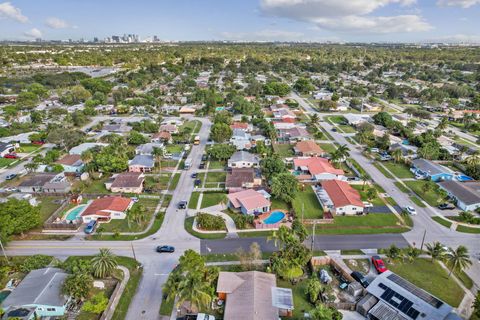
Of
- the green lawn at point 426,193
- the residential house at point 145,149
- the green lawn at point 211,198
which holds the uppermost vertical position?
the residential house at point 145,149

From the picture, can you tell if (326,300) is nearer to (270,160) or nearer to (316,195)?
(316,195)

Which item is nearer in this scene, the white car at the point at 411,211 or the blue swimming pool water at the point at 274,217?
the blue swimming pool water at the point at 274,217

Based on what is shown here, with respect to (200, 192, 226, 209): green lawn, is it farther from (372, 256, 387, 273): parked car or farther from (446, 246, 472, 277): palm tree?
(446, 246, 472, 277): palm tree

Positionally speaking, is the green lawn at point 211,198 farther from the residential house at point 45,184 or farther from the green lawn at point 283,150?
the residential house at point 45,184

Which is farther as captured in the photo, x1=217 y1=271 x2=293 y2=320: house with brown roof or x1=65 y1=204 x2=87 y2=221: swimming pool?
x1=65 y1=204 x2=87 y2=221: swimming pool

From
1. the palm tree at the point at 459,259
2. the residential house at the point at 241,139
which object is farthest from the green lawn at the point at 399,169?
the residential house at the point at 241,139

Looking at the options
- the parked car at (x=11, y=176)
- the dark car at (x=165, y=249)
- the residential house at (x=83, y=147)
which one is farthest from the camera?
the residential house at (x=83, y=147)

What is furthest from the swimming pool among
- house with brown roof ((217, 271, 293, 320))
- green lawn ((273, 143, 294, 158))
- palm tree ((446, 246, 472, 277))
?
palm tree ((446, 246, 472, 277))
